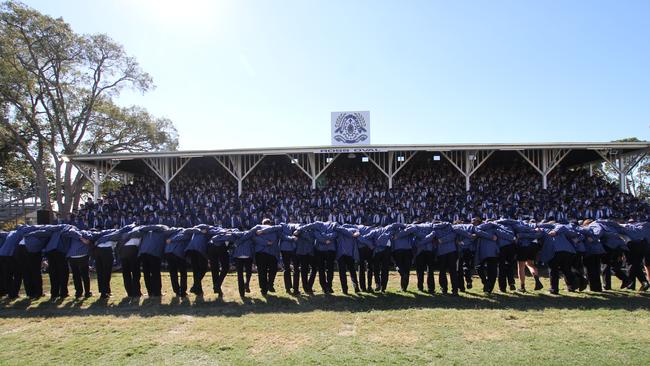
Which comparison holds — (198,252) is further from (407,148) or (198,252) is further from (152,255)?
(407,148)

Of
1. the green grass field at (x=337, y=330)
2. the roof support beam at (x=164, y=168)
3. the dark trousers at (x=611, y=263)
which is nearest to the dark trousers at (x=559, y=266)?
the green grass field at (x=337, y=330)

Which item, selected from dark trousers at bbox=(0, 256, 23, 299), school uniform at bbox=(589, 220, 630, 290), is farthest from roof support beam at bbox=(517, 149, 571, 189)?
dark trousers at bbox=(0, 256, 23, 299)

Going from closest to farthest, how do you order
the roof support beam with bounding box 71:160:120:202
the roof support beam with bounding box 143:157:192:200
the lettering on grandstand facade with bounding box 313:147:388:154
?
the lettering on grandstand facade with bounding box 313:147:388:154, the roof support beam with bounding box 143:157:192:200, the roof support beam with bounding box 71:160:120:202

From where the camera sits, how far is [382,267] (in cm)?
969

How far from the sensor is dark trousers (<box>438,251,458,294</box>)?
9.09 metres

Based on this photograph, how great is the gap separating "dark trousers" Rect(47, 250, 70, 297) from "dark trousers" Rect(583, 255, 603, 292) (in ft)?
37.0

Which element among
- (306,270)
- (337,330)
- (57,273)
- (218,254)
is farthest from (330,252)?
(57,273)

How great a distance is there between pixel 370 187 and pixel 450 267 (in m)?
13.2

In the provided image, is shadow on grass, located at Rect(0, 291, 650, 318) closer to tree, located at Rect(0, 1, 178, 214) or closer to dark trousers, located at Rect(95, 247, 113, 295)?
dark trousers, located at Rect(95, 247, 113, 295)

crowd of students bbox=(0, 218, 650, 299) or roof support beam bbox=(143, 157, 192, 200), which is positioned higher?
roof support beam bbox=(143, 157, 192, 200)

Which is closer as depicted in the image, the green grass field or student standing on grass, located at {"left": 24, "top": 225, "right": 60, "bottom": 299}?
the green grass field

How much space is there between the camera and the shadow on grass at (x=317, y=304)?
7949 millimetres

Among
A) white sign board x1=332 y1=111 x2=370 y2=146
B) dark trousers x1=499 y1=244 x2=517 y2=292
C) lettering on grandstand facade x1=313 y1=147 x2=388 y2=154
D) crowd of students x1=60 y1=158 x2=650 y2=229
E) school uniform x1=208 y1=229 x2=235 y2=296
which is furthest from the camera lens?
white sign board x1=332 y1=111 x2=370 y2=146

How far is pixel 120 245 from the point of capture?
9516mm
